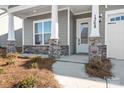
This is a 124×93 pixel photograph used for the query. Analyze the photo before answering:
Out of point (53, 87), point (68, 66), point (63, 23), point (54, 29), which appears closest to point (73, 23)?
point (63, 23)

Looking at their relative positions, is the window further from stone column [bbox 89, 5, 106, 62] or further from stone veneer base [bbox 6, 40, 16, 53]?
stone column [bbox 89, 5, 106, 62]

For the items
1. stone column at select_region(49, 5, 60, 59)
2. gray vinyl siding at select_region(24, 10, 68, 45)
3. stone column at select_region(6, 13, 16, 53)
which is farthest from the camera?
stone column at select_region(6, 13, 16, 53)

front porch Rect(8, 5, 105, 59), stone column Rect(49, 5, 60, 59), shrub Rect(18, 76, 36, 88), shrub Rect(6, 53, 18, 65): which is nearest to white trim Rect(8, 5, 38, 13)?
front porch Rect(8, 5, 105, 59)

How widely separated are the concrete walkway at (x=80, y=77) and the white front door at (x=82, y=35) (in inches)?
170

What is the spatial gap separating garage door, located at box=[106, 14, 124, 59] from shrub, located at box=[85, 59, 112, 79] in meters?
2.36

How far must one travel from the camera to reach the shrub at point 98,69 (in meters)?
8.73

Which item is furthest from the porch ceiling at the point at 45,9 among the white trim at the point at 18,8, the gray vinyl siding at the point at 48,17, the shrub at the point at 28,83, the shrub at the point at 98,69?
the shrub at the point at 28,83

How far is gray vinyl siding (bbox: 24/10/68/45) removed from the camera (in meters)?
14.6

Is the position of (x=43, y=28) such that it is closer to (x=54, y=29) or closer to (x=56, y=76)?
(x=54, y=29)

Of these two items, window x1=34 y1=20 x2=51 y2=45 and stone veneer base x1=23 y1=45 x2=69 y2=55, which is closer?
stone veneer base x1=23 y1=45 x2=69 y2=55

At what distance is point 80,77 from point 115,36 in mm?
4830

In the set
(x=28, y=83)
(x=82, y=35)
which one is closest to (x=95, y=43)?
(x=82, y=35)

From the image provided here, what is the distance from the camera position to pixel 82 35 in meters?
15.3
